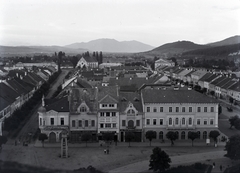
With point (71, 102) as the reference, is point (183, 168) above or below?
below

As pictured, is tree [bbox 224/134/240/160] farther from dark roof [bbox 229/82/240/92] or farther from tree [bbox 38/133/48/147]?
dark roof [bbox 229/82/240/92]

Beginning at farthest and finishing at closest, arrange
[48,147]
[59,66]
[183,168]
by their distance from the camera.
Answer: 1. [59,66]
2. [48,147]
3. [183,168]

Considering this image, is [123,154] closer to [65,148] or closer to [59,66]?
[65,148]

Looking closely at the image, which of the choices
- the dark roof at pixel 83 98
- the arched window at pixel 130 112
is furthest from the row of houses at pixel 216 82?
the dark roof at pixel 83 98

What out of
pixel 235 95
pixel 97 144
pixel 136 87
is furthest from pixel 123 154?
pixel 235 95

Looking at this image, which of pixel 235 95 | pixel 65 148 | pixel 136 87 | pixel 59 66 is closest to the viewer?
pixel 65 148

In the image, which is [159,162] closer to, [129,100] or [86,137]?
[86,137]

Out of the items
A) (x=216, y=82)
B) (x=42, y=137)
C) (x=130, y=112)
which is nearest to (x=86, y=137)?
(x=42, y=137)
